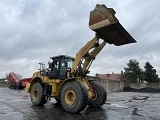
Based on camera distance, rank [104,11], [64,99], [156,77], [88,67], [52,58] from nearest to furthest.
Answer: [104,11] < [64,99] < [88,67] < [52,58] < [156,77]

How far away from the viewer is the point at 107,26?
1002cm

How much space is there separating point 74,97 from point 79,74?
1460mm

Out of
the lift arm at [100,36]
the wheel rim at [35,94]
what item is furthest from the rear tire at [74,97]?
the wheel rim at [35,94]

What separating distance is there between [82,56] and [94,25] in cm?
173

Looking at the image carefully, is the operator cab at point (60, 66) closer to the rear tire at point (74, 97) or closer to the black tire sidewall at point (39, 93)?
the black tire sidewall at point (39, 93)

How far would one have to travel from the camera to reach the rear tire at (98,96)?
12.3 metres

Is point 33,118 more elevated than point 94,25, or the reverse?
point 94,25

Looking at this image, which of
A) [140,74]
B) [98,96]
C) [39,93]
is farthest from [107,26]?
[140,74]

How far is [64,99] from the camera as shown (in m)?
11.1

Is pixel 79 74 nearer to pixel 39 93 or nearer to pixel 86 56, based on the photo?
pixel 86 56

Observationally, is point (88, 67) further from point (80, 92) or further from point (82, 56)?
point (80, 92)

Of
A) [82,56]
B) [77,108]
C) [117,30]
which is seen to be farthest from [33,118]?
[117,30]

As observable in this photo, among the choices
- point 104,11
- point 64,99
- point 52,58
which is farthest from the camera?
point 52,58

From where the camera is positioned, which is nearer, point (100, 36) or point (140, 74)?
point (100, 36)
